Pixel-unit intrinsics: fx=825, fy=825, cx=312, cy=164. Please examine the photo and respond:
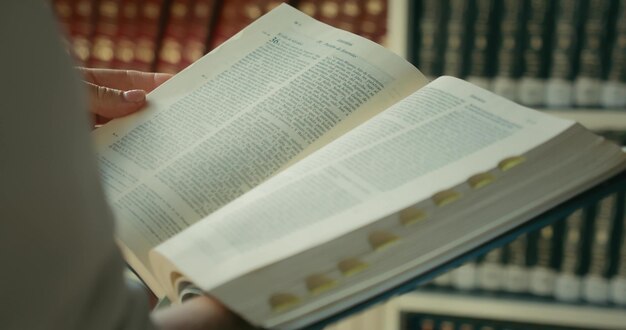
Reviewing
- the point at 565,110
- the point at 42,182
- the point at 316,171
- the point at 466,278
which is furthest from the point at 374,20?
the point at 42,182

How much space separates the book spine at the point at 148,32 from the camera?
1.57m

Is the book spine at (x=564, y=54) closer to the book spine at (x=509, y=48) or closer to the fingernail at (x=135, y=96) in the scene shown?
the book spine at (x=509, y=48)

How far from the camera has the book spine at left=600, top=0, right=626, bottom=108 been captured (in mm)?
1261

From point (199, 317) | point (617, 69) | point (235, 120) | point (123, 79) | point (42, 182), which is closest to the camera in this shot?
point (42, 182)

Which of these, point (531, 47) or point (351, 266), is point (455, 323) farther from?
point (351, 266)

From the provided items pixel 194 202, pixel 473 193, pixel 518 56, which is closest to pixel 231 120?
pixel 194 202

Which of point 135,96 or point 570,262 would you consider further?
point 570,262

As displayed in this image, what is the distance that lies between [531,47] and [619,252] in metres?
0.37

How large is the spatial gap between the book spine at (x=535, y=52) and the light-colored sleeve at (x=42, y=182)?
1.04m

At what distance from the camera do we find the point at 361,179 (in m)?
0.56

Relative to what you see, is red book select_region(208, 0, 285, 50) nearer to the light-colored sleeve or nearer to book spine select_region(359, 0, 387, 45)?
book spine select_region(359, 0, 387, 45)

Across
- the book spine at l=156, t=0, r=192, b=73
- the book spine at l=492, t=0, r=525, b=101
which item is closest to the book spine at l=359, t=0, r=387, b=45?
the book spine at l=492, t=0, r=525, b=101

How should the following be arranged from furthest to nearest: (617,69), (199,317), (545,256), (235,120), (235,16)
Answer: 1. (235,16)
2. (545,256)
3. (617,69)
4. (235,120)
5. (199,317)

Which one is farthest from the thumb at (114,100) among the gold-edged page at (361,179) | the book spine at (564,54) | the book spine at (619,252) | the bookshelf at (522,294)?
the book spine at (619,252)
